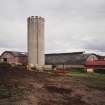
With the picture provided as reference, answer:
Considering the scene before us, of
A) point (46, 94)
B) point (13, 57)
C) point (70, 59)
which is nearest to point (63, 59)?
point (70, 59)

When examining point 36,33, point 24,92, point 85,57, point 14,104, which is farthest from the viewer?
point 85,57

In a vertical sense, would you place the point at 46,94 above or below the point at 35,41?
below

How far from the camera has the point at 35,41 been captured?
133 feet

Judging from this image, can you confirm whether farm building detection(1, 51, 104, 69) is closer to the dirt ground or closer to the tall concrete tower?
the tall concrete tower

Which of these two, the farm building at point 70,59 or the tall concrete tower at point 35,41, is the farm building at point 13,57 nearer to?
the farm building at point 70,59

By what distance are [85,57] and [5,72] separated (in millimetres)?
22690

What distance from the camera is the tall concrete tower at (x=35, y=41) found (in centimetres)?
4066

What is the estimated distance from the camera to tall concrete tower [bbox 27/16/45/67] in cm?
4066

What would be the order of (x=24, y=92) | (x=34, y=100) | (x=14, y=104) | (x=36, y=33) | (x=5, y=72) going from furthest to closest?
(x=36, y=33) → (x=5, y=72) → (x=24, y=92) → (x=34, y=100) → (x=14, y=104)

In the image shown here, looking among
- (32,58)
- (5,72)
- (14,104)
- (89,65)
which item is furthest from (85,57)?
(14,104)

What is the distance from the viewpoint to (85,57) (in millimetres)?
43625

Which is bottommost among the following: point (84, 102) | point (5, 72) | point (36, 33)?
point (84, 102)

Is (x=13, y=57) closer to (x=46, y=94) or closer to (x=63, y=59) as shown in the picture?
(x=63, y=59)

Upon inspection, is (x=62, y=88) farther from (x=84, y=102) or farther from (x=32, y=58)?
(x=32, y=58)
